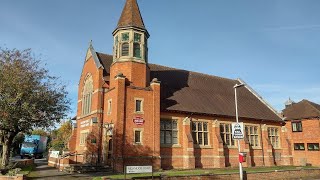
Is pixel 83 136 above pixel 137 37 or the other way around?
the other way around

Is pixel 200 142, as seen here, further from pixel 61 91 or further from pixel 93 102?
pixel 61 91

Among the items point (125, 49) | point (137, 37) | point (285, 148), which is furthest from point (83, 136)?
point (285, 148)

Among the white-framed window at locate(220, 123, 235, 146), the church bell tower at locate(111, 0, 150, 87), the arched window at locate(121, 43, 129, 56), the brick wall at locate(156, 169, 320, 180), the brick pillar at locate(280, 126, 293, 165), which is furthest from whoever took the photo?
the brick pillar at locate(280, 126, 293, 165)

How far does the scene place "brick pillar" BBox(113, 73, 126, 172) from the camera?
24219 mm

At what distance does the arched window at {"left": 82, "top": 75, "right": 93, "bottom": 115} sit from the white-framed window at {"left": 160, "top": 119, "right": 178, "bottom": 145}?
28.2 feet

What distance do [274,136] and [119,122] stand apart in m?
21.7

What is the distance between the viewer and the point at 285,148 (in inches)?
1464

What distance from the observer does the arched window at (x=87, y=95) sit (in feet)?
105

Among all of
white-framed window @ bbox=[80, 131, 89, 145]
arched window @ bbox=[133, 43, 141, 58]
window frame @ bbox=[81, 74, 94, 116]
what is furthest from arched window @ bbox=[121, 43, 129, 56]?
white-framed window @ bbox=[80, 131, 89, 145]

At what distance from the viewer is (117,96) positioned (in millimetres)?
25516

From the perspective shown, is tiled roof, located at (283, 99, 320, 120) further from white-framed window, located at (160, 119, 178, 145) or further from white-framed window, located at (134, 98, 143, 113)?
white-framed window, located at (134, 98, 143, 113)

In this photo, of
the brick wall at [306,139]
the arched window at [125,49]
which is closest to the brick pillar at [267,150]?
the brick wall at [306,139]

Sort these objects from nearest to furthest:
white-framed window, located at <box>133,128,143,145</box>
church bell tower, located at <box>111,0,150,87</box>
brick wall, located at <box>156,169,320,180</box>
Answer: brick wall, located at <box>156,169,320,180</box>, white-framed window, located at <box>133,128,143,145</box>, church bell tower, located at <box>111,0,150,87</box>

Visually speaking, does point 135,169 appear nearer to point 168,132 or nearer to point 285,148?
point 168,132
